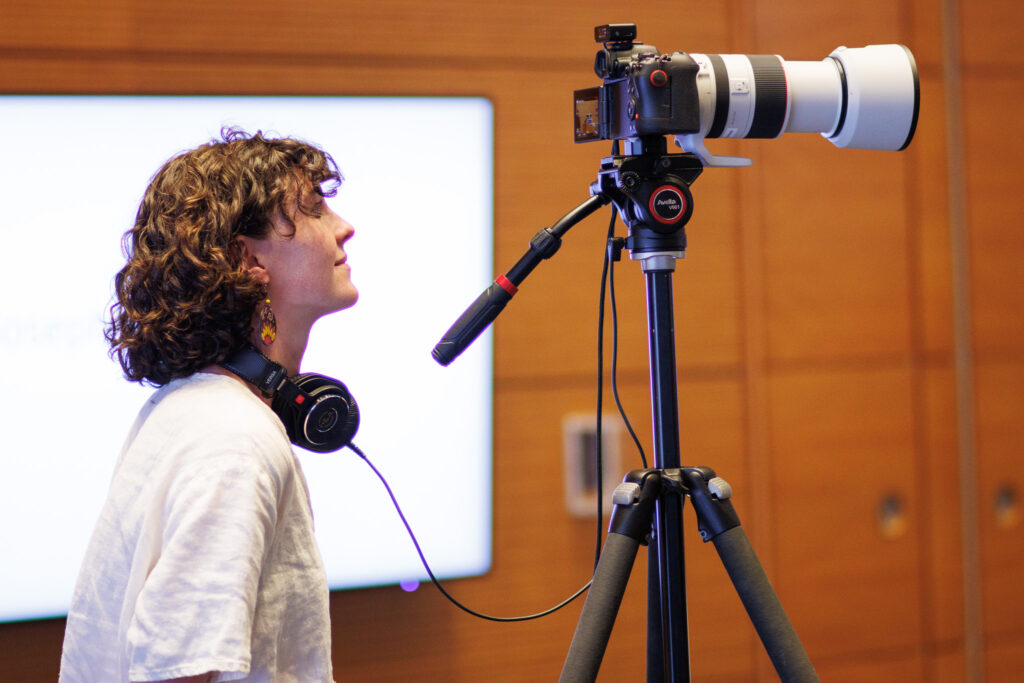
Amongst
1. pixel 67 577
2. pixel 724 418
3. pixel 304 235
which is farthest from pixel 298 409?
pixel 724 418

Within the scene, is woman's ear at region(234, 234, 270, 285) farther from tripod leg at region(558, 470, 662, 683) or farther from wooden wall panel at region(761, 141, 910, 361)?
wooden wall panel at region(761, 141, 910, 361)

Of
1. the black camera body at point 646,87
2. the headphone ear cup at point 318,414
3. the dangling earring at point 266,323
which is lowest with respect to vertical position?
the headphone ear cup at point 318,414

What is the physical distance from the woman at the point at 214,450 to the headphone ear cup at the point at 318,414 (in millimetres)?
65

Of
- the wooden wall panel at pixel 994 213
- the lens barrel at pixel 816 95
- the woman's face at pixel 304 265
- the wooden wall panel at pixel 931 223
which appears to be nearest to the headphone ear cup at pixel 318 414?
the woman's face at pixel 304 265

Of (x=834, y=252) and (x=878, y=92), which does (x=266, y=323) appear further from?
Answer: (x=834, y=252)

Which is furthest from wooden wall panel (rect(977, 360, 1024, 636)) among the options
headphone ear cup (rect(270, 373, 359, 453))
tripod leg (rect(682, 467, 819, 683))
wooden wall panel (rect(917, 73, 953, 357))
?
headphone ear cup (rect(270, 373, 359, 453))

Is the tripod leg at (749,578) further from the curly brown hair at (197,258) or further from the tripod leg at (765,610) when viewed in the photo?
the curly brown hair at (197,258)

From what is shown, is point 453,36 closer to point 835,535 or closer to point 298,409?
point 298,409

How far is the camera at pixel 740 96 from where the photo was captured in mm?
1147

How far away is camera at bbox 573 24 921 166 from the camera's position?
1147mm

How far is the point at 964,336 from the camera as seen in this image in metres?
2.25

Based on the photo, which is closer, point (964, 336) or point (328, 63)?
point (328, 63)

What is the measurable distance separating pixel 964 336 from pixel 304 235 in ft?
5.91

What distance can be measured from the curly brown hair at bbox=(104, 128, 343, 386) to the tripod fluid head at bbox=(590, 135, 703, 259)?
473mm
